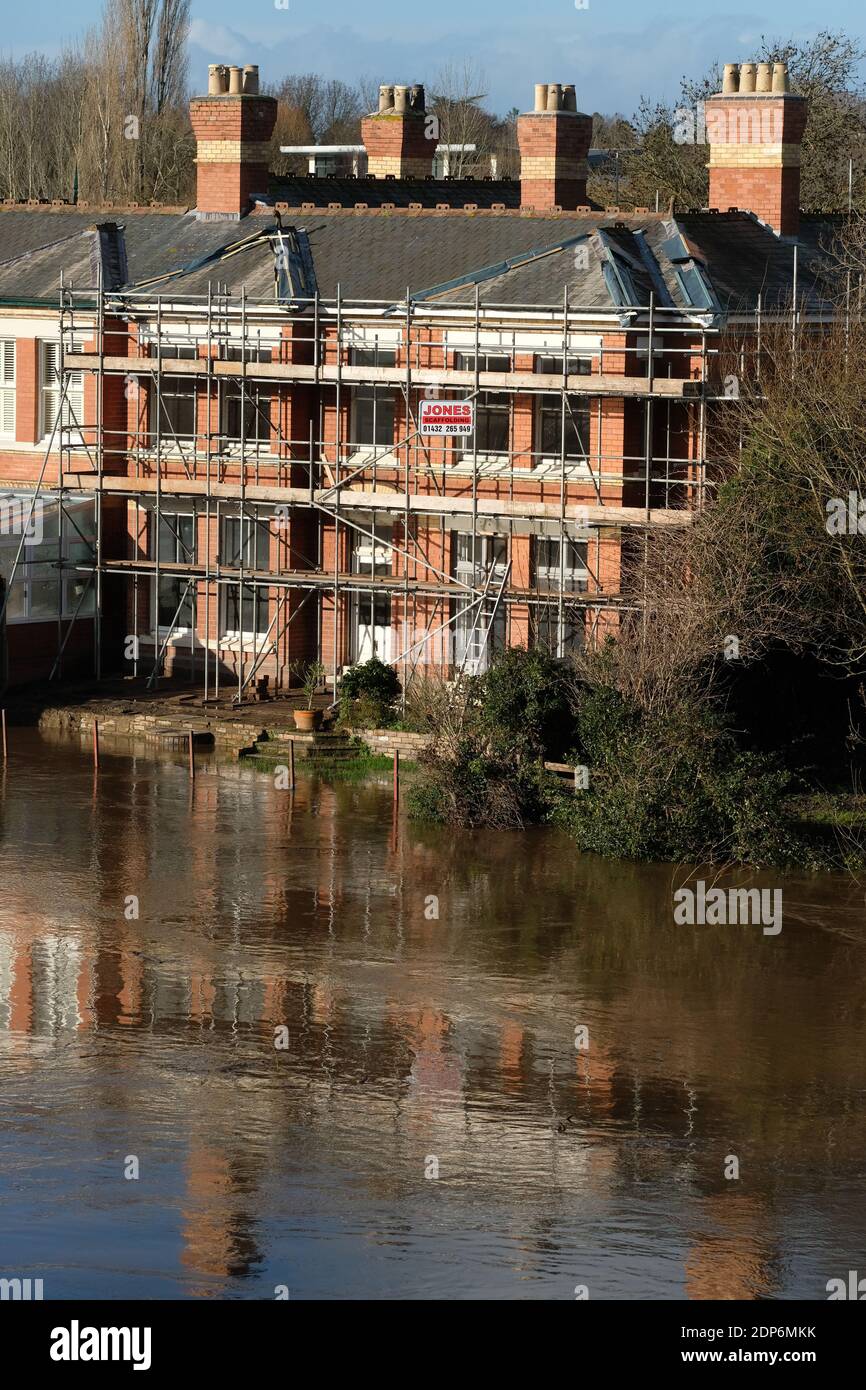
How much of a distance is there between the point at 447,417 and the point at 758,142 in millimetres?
7687

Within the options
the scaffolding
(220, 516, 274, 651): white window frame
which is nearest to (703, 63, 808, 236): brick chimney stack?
the scaffolding

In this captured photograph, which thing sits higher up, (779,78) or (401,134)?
(401,134)

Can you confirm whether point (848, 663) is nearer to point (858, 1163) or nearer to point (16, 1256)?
point (858, 1163)

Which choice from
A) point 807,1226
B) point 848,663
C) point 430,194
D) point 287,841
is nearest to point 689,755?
point 848,663

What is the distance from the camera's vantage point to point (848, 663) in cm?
2500

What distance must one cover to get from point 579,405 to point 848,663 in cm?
710

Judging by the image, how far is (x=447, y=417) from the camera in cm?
3006

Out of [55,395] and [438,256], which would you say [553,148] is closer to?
[438,256]

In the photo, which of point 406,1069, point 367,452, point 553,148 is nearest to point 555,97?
point 553,148

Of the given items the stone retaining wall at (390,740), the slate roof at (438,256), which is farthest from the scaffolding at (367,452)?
the stone retaining wall at (390,740)

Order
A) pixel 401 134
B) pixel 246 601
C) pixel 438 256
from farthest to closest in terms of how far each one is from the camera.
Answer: pixel 401 134, pixel 246 601, pixel 438 256

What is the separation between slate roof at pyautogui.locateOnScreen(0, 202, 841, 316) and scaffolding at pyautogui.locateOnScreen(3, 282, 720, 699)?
1.84ft

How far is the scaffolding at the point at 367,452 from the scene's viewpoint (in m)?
29.4

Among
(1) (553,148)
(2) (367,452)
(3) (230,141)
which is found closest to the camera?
(2) (367,452)
